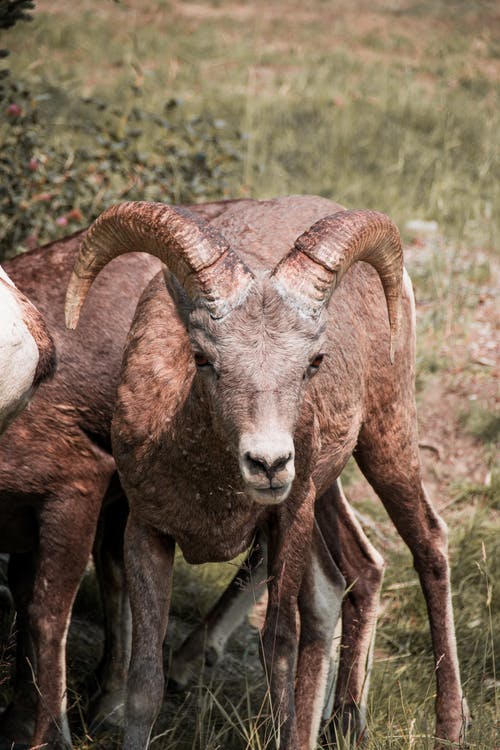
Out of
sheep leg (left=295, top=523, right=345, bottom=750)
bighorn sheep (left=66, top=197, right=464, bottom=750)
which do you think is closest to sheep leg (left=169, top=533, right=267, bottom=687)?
sheep leg (left=295, top=523, right=345, bottom=750)

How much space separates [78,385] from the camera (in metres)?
4.72

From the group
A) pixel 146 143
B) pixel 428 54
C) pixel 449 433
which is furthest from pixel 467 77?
pixel 449 433

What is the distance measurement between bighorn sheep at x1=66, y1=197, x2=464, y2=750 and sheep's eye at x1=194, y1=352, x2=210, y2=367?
10 millimetres

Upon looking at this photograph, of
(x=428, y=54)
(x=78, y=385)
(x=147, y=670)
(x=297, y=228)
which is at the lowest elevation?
(x=428, y=54)

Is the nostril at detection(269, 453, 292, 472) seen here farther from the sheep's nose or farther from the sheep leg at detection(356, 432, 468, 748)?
the sheep leg at detection(356, 432, 468, 748)

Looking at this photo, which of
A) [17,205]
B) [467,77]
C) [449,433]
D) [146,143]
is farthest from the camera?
[467,77]

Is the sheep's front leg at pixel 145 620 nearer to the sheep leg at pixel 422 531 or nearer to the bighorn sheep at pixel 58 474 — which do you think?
the bighorn sheep at pixel 58 474

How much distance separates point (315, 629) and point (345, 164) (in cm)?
723

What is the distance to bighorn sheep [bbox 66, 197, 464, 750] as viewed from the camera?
346 cm

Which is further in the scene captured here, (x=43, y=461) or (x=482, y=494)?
(x=482, y=494)

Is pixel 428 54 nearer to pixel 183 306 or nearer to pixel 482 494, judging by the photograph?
pixel 482 494

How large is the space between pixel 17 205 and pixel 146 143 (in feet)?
14.9

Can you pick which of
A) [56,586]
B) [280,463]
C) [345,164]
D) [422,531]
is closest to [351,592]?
[422,531]

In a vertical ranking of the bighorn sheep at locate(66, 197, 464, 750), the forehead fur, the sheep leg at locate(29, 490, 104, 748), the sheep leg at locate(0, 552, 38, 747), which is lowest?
the sheep leg at locate(0, 552, 38, 747)
